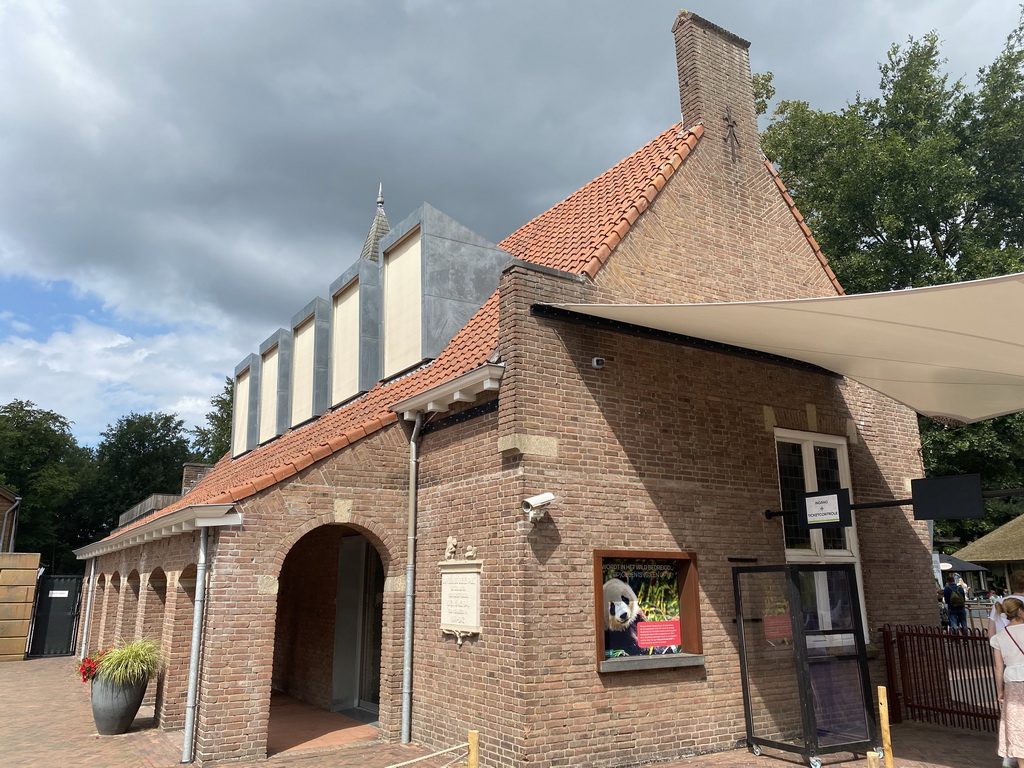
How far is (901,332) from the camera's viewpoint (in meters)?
7.33

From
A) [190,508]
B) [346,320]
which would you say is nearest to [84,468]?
[346,320]

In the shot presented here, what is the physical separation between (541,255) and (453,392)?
3439mm

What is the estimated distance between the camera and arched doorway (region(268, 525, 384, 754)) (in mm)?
12172

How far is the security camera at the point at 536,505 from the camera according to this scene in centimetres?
793

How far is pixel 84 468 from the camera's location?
55.5 metres

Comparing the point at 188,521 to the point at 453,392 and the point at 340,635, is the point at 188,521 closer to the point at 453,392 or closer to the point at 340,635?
the point at 453,392

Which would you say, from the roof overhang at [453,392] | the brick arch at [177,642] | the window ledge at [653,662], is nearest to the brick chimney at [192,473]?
the brick arch at [177,642]

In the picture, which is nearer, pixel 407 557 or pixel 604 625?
pixel 604 625

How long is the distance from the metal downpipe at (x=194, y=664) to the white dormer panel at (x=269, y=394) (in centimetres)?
878

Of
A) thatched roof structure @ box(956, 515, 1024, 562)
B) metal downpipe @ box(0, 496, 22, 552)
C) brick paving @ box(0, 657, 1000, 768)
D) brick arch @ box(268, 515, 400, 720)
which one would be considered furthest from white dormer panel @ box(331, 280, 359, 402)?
metal downpipe @ box(0, 496, 22, 552)

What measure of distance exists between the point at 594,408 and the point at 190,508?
517 cm

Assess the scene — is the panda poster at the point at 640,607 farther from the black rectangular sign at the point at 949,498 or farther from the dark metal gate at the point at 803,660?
the black rectangular sign at the point at 949,498

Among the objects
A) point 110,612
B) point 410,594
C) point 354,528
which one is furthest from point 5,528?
point 410,594

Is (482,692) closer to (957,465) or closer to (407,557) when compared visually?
(407,557)
